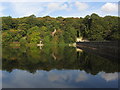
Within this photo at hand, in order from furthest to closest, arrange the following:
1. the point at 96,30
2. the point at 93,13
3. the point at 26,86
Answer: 1. the point at 93,13
2. the point at 96,30
3. the point at 26,86

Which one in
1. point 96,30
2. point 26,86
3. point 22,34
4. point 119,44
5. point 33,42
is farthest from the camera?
point 22,34

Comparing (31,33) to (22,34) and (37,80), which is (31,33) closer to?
(22,34)

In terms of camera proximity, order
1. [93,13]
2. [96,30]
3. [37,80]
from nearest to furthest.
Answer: [37,80]
[96,30]
[93,13]

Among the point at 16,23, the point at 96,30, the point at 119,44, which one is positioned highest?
the point at 16,23

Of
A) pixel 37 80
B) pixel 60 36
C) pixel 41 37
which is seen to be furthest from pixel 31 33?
pixel 37 80

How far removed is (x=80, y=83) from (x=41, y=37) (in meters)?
73.3

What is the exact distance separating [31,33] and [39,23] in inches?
779

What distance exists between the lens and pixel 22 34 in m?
86.2

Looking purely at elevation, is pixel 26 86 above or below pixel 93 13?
below

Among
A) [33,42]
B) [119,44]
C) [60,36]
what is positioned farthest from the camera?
[60,36]

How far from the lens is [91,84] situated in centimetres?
833

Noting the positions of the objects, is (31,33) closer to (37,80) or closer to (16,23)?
(16,23)

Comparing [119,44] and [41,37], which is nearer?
[119,44]

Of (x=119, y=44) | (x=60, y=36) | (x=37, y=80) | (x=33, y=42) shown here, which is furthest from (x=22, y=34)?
(x=37, y=80)
